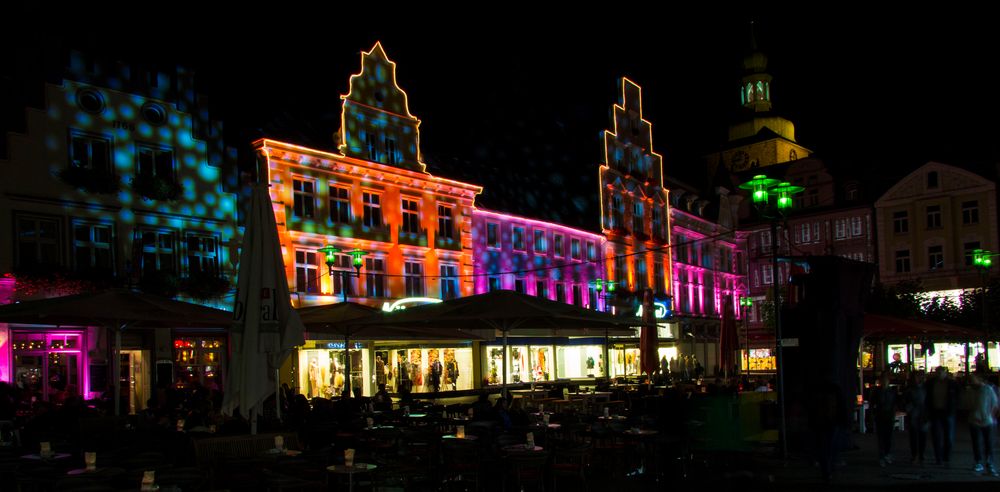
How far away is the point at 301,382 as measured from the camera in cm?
3428

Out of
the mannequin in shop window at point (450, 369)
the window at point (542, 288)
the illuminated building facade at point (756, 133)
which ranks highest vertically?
the illuminated building facade at point (756, 133)

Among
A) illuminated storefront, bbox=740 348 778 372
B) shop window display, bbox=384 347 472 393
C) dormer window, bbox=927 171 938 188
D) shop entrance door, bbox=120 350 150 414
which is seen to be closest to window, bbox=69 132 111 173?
shop entrance door, bbox=120 350 150 414

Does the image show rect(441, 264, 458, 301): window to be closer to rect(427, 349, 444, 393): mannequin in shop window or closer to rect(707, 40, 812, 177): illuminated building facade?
rect(427, 349, 444, 393): mannequin in shop window

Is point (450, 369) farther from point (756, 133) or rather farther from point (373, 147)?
point (756, 133)

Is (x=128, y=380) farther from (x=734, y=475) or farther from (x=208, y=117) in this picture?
(x=734, y=475)

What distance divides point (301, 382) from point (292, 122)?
9.52 m

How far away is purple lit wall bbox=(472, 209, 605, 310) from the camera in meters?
42.8

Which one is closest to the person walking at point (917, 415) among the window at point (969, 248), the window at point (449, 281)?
the window at point (449, 281)

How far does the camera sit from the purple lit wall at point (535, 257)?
4281 cm

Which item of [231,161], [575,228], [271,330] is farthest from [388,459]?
[575,228]

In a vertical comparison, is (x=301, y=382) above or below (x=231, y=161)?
below

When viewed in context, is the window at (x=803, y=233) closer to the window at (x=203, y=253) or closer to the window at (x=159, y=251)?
the window at (x=203, y=253)

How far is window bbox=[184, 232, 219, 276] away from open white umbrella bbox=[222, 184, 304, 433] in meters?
17.3

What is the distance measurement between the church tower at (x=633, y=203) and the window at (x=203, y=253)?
26244 mm
